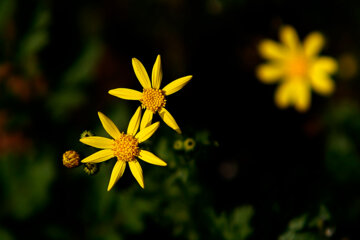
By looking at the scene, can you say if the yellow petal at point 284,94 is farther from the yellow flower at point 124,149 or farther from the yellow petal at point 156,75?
the yellow flower at point 124,149

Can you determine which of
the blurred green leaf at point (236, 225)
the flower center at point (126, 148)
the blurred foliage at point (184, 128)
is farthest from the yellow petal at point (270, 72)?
the flower center at point (126, 148)

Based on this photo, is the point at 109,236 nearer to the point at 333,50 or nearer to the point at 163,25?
the point at 163,25

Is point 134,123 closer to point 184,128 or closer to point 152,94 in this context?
point 152,94

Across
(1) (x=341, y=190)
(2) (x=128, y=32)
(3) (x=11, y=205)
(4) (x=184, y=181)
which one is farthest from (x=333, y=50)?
(3) (x=11, y=205)

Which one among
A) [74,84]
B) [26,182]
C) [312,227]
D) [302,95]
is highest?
[302,95]

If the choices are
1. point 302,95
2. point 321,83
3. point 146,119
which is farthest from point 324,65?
point 146,119

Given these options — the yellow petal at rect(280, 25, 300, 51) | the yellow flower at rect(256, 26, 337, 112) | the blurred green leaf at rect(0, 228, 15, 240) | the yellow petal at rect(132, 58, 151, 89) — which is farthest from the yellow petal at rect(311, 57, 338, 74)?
the blurred green leaf at rect(0, 228, 15, 240)
